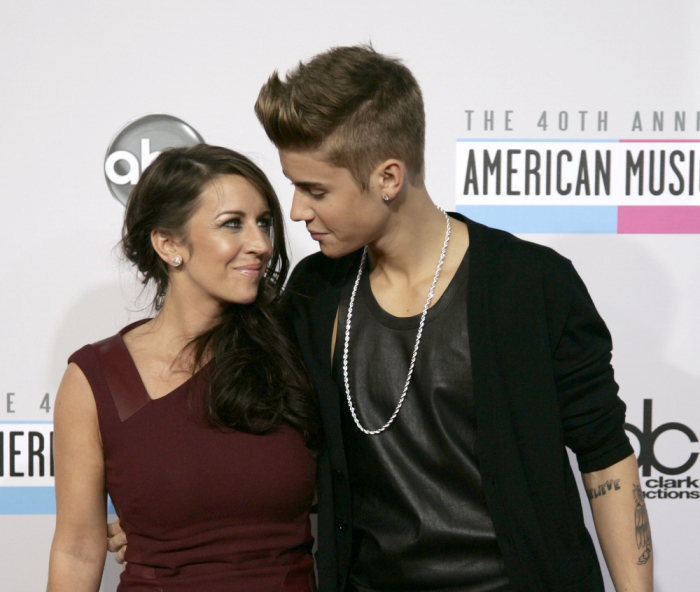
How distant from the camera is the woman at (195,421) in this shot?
1.36 metres

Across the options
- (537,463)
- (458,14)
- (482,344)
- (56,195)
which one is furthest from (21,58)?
(537,463)

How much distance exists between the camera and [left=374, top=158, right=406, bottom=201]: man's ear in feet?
4.18

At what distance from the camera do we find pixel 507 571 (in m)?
1.23

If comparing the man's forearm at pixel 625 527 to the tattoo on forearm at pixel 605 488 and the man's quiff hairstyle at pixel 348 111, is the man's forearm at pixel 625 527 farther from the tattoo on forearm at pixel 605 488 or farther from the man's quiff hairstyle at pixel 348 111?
the man's quiff hairstyle at pixel 348 111

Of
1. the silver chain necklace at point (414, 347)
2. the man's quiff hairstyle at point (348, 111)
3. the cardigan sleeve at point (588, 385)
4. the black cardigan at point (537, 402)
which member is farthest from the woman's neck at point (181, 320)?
the cardigan sleeve at point (588, 385)

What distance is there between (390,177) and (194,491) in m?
0.67

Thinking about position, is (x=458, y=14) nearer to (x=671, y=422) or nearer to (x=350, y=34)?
(x=350, y=34)

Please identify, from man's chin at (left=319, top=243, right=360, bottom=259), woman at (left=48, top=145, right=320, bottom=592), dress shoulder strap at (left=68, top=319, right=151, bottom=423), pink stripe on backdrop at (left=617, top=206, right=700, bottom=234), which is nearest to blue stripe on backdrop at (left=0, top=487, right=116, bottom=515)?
woman at (left=48, top=145, right=320, bottom=592)

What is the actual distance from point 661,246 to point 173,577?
1.49 m

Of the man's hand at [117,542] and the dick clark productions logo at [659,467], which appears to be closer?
the man's hand at [117,542]

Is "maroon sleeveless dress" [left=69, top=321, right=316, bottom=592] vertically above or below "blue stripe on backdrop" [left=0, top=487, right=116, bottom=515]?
above

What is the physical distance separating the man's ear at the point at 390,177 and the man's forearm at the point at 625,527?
62 cm

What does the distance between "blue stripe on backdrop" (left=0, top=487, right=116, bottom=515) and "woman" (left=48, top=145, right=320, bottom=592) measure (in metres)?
0.68

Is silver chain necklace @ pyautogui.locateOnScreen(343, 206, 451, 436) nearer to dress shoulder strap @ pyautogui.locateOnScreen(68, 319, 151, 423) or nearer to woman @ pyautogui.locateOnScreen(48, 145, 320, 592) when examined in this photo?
woman @ pyautogui.locateOnScreen(48, 145, 320, 592)
